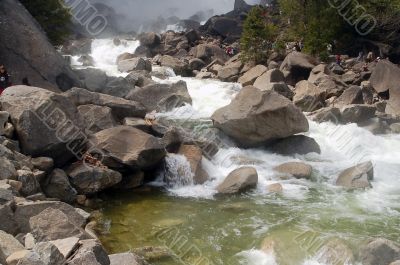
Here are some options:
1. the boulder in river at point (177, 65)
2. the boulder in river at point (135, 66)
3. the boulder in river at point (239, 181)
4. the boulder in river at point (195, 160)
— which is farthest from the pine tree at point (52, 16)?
the boulder in river at point (239, 181)

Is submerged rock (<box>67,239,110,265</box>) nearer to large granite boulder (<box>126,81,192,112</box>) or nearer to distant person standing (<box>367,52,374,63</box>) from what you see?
large granite boulder (<box>126,81,192,112</box>)

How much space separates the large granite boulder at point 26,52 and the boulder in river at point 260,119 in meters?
9.29

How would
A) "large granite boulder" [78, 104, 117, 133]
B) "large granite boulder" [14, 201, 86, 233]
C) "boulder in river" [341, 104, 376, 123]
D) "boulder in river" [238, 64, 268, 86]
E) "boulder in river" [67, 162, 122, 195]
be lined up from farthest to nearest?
"boulder in river" [238, 64, 268, 86] → "boulder in river" [341, 104, 376, 123] → "large granite boulder" [78, 104, 117, 133] → "boulder in river" [67, 162, 122, 195] → "large granite boulder" [14, 201, 86, 233]

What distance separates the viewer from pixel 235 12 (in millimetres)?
85938

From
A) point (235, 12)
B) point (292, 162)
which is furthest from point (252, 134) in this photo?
point (235, 12)

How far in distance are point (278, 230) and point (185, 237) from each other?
102 inches

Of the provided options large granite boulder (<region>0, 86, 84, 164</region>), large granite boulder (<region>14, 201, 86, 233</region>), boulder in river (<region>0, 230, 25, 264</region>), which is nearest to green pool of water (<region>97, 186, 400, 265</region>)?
large granite boulder (<region>14, 201, 86, 233</region>)

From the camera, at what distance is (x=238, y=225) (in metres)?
12.6

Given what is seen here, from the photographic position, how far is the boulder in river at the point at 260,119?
59.9 ft

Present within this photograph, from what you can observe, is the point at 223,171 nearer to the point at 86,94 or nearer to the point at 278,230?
the point at 278,230

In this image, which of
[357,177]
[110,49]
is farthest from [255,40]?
[110,49]

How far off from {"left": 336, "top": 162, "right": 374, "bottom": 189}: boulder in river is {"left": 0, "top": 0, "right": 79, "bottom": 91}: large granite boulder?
14.2 m

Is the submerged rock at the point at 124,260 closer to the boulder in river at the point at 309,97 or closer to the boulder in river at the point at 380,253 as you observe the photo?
the boulder in river at the point at 380,253

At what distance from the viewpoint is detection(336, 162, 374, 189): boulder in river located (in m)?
15.7
